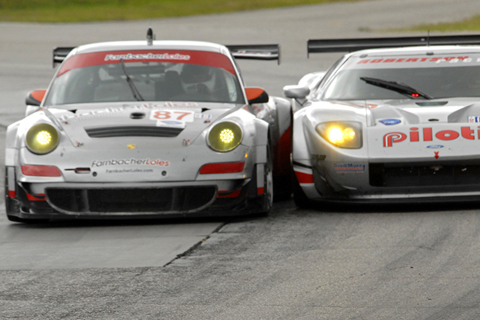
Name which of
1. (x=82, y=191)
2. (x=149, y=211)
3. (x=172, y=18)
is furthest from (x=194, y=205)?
(x=172, y=18)

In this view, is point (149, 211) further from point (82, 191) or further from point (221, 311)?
point (221, 311)

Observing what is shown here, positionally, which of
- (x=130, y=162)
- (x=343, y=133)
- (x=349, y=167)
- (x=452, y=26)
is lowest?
(x=349, y=167)

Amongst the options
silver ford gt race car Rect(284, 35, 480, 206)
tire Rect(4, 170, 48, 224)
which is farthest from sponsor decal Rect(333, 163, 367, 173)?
tire Rect(4, 170, 48, 224)

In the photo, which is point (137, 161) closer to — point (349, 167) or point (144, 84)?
point (144, 84)

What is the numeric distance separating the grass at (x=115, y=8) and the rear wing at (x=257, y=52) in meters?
31.6

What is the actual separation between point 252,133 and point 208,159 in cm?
42

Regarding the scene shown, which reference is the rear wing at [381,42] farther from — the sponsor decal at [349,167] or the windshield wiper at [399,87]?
the sponsor decal at [349,167]

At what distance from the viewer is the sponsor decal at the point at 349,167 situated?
6117mm

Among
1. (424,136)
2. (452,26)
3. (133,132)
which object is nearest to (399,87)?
(424,136)

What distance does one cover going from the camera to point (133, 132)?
19.2 ft

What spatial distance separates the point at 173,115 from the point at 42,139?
2.93ft

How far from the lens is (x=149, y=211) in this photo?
5777mm

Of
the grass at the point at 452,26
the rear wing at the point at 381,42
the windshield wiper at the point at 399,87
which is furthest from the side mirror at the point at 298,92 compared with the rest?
the grass at the point at 452,26

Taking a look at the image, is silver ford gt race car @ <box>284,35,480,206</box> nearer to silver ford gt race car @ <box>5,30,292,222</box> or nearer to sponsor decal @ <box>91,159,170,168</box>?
silver ford gt race car @ <box>5,30,292,222</box>
